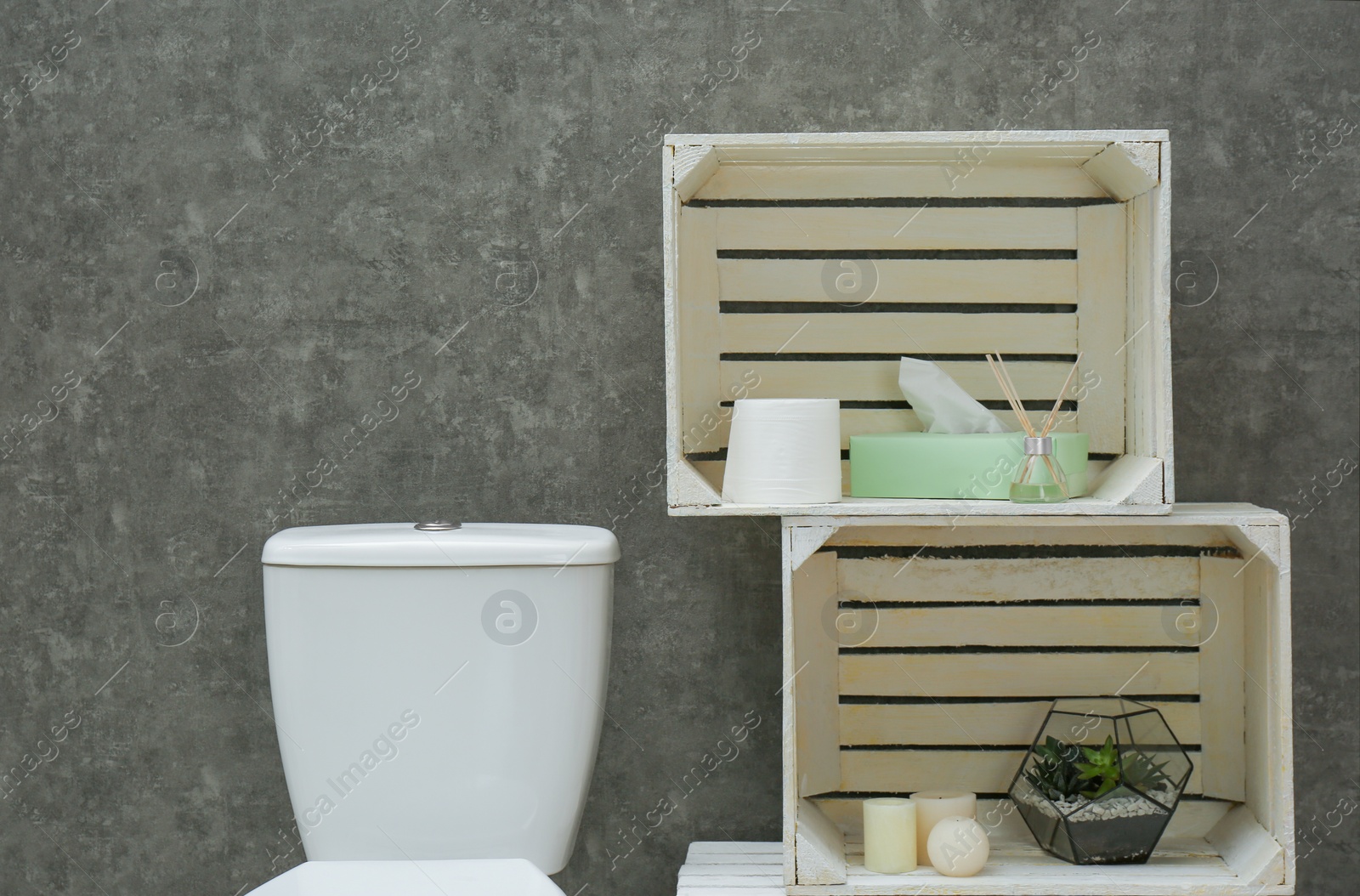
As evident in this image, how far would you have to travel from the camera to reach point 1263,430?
4.62 feet

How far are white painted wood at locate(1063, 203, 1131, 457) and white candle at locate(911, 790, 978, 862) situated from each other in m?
0.48

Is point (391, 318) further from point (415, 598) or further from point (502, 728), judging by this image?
point (502, 728)

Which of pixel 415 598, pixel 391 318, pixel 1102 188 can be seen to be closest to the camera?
pixel 415 598

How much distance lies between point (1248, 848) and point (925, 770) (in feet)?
1.26

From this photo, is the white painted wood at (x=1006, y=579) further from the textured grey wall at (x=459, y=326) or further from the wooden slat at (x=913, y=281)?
the wooden slat at (x=913, y=281)

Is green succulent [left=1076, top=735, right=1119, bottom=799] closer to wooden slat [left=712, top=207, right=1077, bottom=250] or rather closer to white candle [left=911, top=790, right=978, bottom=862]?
white candle [left=911, top=790, right=978, bottom=862]

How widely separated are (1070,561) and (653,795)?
0.66 meters

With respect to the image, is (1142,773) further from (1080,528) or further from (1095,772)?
(1080,528)

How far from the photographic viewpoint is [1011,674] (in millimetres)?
1378

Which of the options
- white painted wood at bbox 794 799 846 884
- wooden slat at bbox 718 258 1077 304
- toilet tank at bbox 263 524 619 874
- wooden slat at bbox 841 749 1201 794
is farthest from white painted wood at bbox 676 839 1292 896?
wooden slat at bbox 718 258 1077 304

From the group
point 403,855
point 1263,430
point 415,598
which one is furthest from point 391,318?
point 1263,430

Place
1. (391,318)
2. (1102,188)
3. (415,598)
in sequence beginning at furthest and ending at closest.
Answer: (391,318), (1102,188), (415,598)

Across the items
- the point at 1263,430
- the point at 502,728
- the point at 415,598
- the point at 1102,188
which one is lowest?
the point at 502,728

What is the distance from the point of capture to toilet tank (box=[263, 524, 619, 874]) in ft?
3.96
